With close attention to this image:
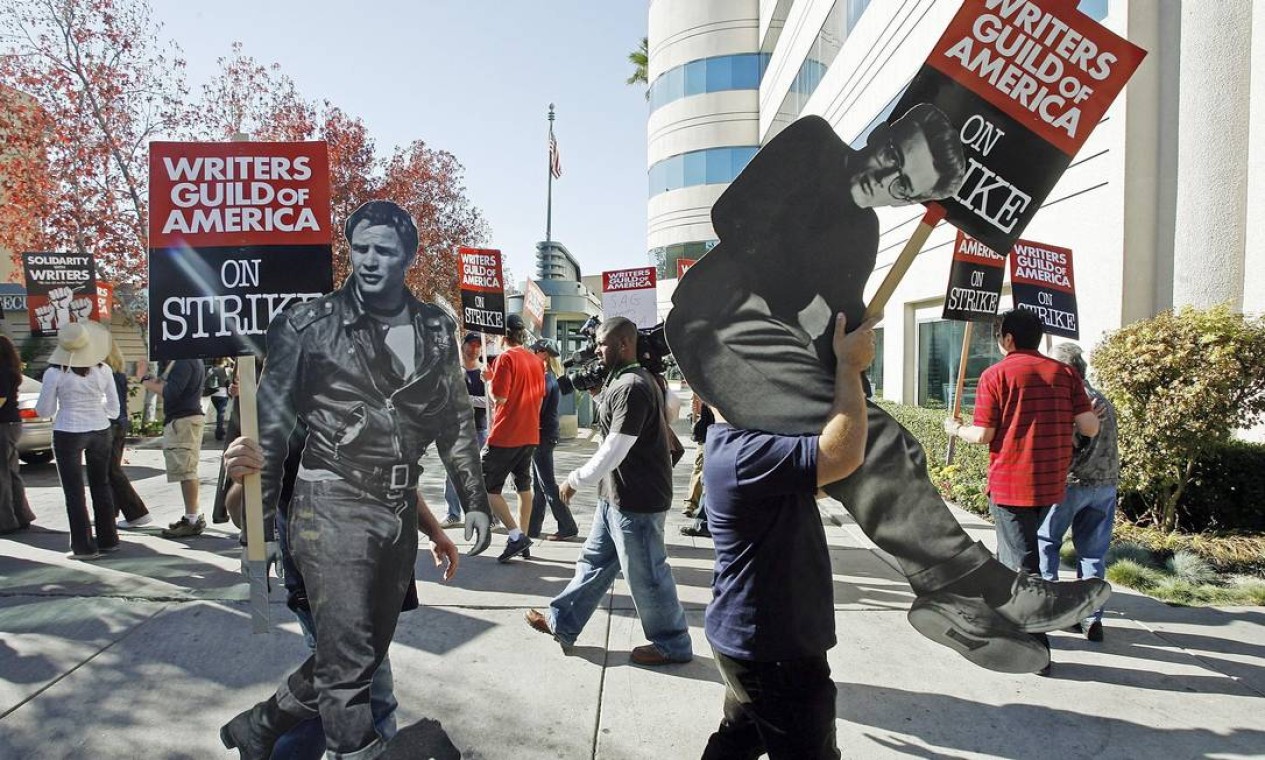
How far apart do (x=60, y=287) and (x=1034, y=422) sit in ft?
37.6

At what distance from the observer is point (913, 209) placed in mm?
11609

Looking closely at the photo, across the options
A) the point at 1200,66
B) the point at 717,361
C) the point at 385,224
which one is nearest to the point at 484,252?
the point at 385,224

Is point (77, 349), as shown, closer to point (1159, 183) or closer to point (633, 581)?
point (633, 581)

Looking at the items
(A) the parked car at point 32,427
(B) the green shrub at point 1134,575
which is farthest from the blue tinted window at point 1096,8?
(A) the parked car at point 32,427

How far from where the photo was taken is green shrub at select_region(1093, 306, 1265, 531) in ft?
19.6

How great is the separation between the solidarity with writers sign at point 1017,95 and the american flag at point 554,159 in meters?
25.9

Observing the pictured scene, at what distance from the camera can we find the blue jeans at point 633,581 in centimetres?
393

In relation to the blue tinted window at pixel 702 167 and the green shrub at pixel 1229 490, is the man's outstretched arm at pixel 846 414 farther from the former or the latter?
the blue tinted window at pixel 702 167

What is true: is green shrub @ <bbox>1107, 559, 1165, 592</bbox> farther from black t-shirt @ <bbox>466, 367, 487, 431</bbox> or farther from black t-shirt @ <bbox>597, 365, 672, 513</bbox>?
black t-shirt @ <bbox>466, 367, 487, 431</bbox>

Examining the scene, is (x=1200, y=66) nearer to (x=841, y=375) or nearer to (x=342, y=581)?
(x=841, y=375)

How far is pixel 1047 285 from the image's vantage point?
20.1 feet

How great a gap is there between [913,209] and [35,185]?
14238mm

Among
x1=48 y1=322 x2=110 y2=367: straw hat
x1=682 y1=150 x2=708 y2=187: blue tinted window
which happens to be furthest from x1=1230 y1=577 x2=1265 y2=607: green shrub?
x1=682 y1=150 x2=708 y2=187: blue tinted window

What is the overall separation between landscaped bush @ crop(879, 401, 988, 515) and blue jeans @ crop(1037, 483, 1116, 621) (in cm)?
277
